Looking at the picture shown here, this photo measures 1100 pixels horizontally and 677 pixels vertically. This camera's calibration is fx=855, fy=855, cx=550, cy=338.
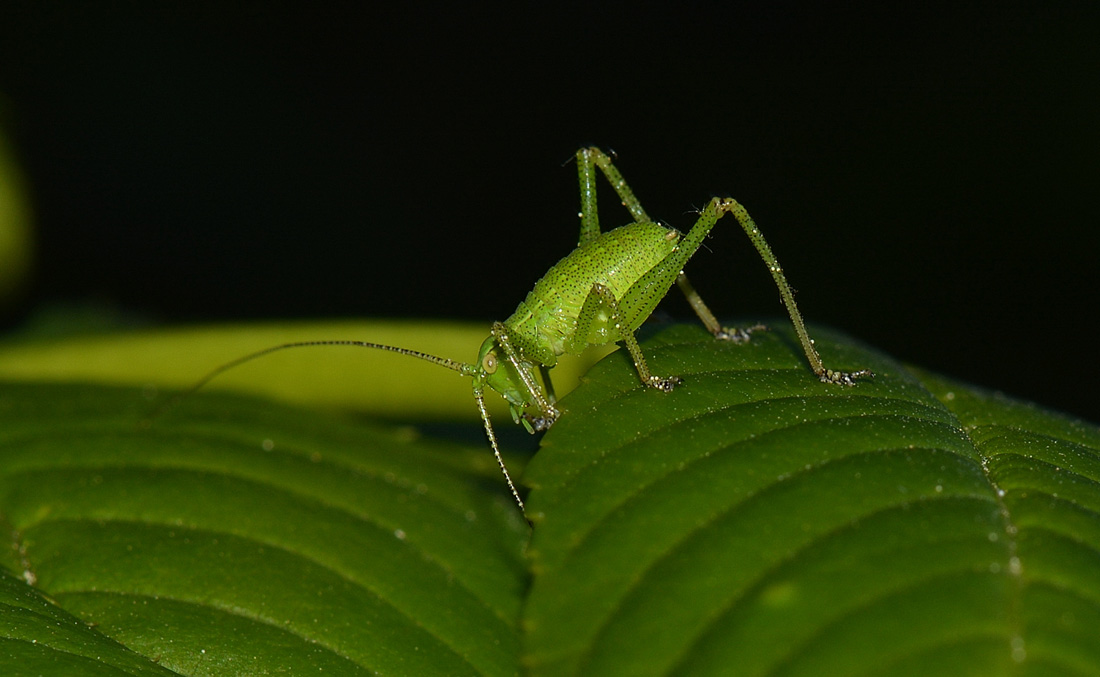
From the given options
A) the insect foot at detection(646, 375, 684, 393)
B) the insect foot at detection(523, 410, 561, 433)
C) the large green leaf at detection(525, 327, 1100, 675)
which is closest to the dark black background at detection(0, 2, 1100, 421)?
the insect foot at detection(523, 410, 561, 433)

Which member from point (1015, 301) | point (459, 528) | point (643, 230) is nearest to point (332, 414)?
point (459, 528)

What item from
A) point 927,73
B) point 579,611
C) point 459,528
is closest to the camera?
point 579,611

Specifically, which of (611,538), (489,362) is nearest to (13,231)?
(489,362)

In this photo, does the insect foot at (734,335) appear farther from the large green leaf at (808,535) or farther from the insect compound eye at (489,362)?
the insect compound eye at (489,362)


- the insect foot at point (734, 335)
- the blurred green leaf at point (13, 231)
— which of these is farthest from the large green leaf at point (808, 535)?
the blurred green leaf at point (13, 231)

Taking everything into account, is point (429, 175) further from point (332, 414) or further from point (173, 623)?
point (173, 623)

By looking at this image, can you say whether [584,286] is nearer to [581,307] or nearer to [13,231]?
[581,307]
